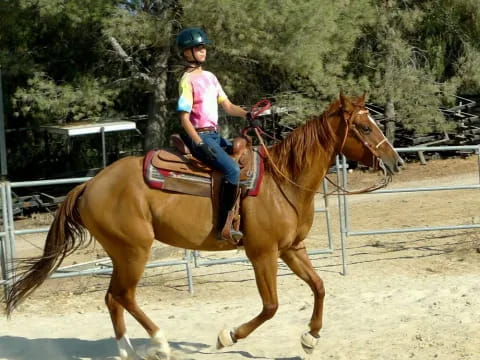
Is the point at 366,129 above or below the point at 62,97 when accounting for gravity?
above

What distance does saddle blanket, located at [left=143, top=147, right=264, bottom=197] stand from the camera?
5.37 metres

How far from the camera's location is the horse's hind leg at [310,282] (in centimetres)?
538

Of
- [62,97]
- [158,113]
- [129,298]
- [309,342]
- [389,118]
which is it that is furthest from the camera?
[389,118]

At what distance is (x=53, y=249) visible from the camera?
5816 millimetres

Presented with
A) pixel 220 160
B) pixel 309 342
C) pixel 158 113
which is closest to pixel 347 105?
pixel 220 160

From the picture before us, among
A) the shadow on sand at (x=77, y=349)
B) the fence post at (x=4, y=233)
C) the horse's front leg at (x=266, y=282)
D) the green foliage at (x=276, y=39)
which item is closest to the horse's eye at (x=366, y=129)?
the horse's front leg at (x=266, y=282)

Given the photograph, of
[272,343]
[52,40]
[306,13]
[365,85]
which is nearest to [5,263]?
[272,343]

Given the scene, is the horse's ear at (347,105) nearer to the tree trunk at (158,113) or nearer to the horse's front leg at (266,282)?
the horse's front leg at (266,282)

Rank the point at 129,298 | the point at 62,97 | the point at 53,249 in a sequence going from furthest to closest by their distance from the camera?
the point at 62,97
the point at 53,249
the point at 129,298

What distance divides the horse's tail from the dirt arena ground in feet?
2.02

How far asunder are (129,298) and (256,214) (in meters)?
1.25

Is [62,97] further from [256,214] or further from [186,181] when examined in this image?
[256,214]

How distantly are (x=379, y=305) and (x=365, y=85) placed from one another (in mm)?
12410

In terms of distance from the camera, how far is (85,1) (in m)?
14.7
